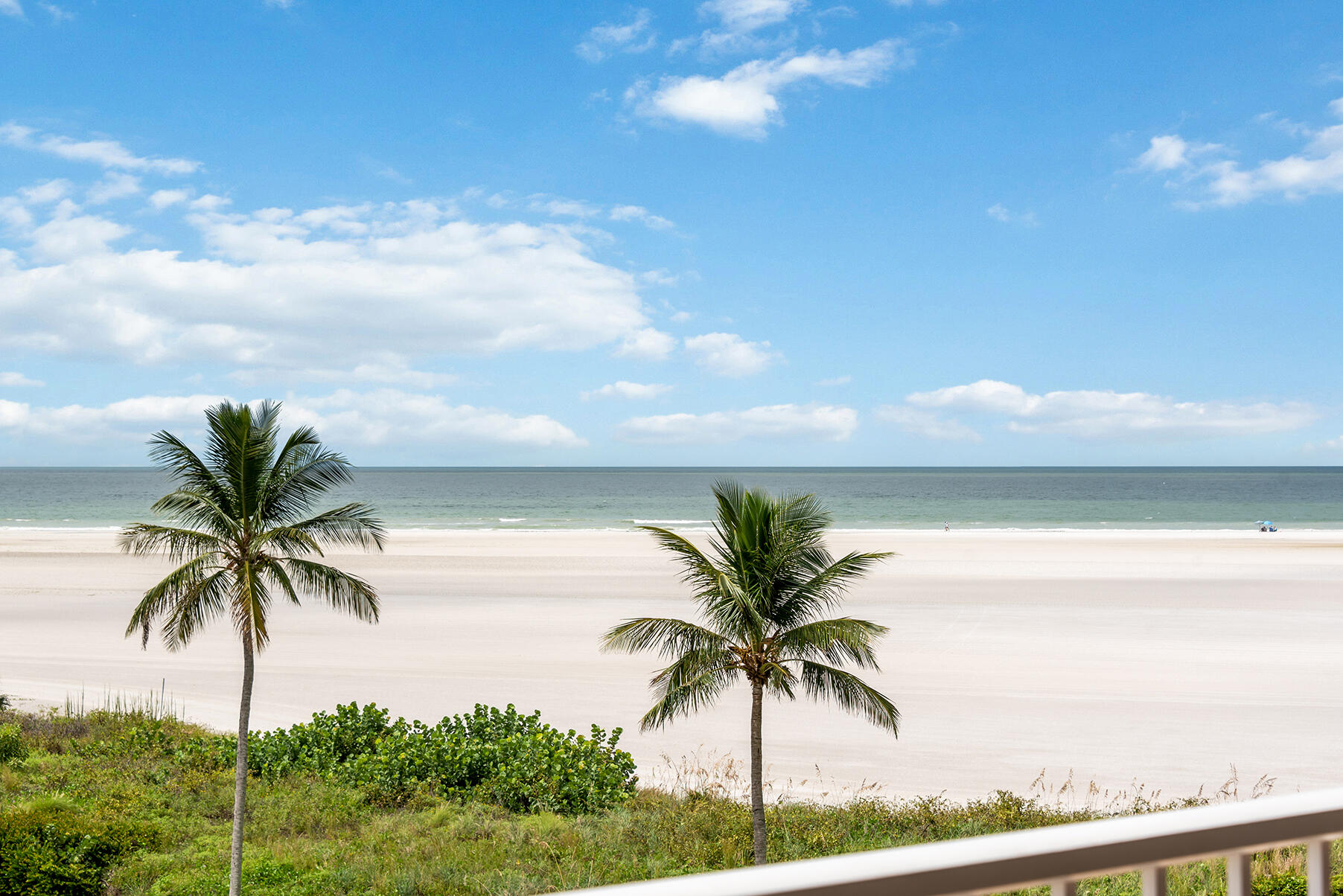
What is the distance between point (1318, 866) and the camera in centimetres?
157

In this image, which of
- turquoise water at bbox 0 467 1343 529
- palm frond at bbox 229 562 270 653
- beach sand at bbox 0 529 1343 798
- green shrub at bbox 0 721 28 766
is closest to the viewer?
palm frond at bbox 229 562 270 653

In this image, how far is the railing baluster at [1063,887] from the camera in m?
1.42

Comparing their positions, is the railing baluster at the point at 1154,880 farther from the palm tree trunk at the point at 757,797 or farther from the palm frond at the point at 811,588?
the palm frond at the point at 811,588

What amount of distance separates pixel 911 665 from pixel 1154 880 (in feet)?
75.4

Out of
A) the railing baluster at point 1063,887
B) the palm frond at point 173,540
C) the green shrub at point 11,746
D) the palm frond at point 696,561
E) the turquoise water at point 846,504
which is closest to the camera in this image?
the railing baluster at point 1063,887

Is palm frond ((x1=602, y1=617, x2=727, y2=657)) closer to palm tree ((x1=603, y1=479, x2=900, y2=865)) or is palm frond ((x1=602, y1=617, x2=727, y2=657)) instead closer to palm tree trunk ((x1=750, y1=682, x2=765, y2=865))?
palm tree ((x1=603, y1=479, x2=900, y2=865))

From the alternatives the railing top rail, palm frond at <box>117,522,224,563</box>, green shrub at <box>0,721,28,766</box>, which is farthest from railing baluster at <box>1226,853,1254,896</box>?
green shrub at <box>0,721,28,766</box>

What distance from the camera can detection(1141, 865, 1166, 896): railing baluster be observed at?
1472mm

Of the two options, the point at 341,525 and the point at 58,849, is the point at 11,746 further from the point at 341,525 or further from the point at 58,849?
the point at 341,525

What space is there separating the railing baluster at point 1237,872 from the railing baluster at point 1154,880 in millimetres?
130

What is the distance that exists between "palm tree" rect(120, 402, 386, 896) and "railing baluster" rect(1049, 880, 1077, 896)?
38.3 ft

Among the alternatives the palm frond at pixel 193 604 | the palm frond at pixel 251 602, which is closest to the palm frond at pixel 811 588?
the palm frond at pixel 251 602

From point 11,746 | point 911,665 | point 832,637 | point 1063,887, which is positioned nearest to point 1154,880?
point 1063,887

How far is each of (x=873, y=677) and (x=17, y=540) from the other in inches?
2302
